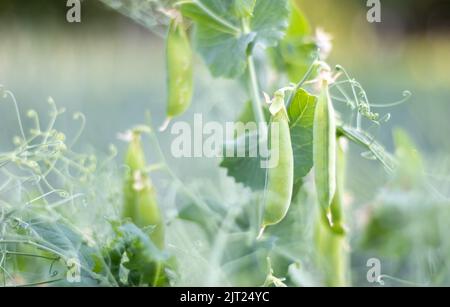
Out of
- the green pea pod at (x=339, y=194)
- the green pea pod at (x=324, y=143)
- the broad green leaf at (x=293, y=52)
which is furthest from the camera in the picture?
the broad green leaf at (x=293, y=52)

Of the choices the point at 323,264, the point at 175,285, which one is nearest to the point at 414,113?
the point at 323,264

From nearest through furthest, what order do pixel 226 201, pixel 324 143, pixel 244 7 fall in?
pixel 324 143 → pixel 244 7 → pixel 226 201

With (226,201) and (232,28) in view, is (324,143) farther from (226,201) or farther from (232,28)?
(226,201)

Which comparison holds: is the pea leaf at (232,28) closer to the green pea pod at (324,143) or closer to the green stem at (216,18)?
the green stem at (216,18)

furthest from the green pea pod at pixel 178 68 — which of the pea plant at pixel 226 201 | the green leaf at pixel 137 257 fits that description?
the green leaf at pixel 137 257

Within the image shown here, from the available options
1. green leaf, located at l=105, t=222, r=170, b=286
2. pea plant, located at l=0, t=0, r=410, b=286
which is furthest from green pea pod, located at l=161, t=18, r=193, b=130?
green leaf, located at l=105, t=222, r=170, b=286

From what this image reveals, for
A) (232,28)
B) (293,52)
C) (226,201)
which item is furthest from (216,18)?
(226,201)

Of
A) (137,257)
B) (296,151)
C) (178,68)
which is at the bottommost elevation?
(137,257)
